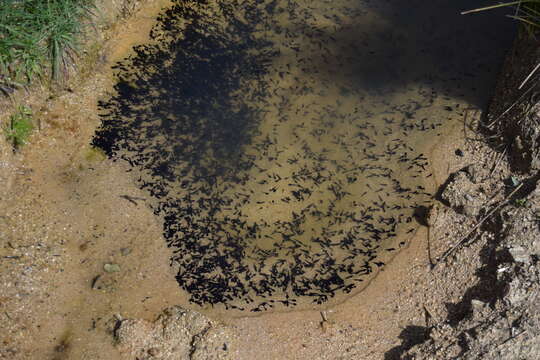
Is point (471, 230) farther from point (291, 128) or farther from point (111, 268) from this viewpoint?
point (111, 268)

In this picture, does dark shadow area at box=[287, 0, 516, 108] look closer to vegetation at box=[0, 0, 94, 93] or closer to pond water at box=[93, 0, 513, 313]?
pond water at box=[93, 0, 513, 313]

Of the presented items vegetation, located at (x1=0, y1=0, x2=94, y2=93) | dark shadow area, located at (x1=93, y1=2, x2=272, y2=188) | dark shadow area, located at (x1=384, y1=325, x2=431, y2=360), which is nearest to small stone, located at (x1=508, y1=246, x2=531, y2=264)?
dark shadow area, located at (x1=384, y1=325, x2=431, y2=360)

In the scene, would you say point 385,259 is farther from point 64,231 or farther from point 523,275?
Answer: point 64,231

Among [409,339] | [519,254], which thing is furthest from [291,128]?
[519,254]

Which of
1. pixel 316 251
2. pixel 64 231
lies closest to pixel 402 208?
pixel 316 251

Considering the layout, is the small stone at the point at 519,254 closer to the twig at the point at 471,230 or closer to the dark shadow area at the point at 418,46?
the twig at the point at 471,230

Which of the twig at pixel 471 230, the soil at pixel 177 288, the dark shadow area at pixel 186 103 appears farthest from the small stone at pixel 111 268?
the twig at pixel 471 230
